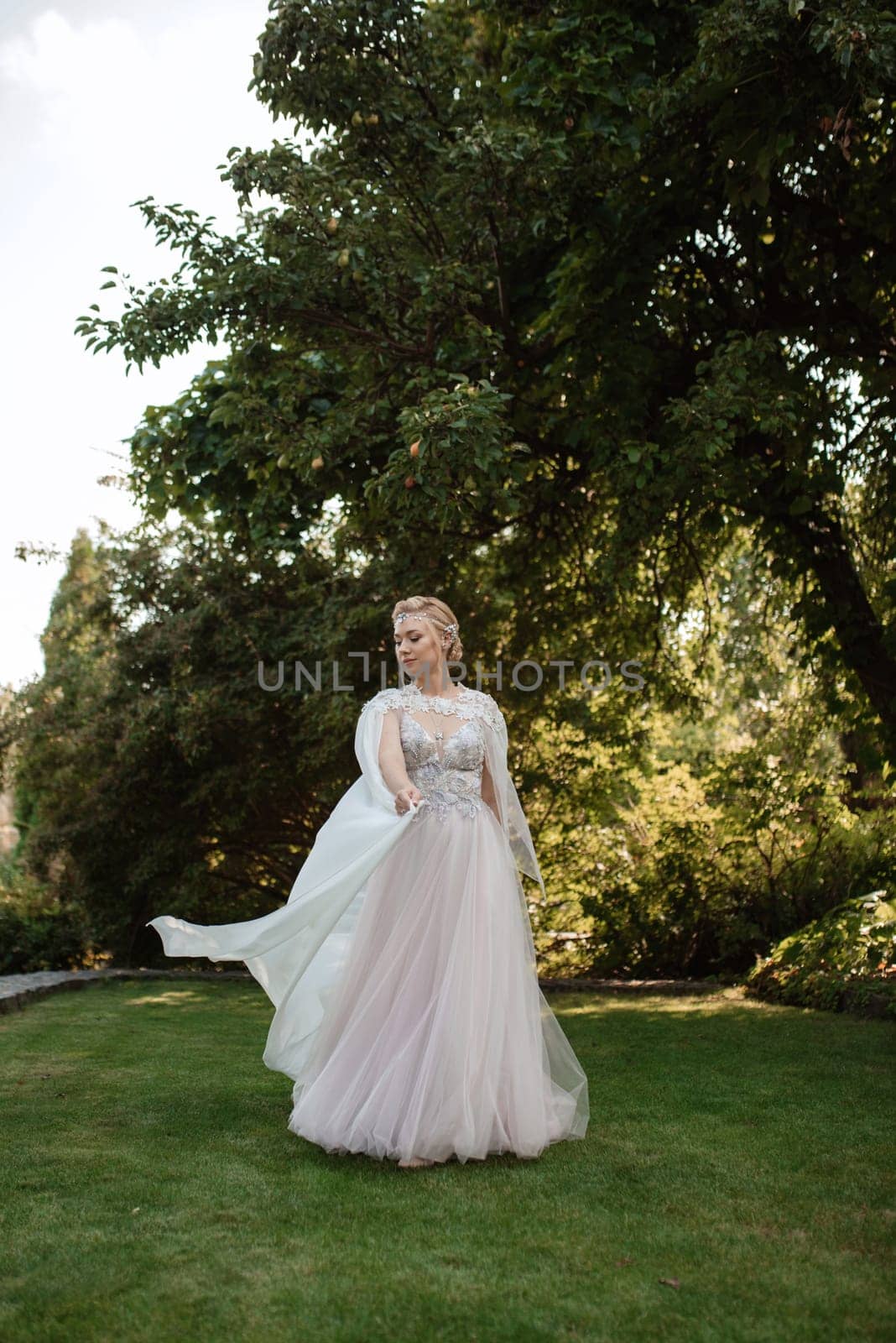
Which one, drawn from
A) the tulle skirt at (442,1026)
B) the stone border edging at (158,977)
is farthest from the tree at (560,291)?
the stone border edging at (158,977)

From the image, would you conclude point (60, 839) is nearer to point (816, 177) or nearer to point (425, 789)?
point (425, 789)

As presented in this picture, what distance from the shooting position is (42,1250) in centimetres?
316

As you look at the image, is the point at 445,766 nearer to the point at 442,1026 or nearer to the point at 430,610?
the point at 430,610

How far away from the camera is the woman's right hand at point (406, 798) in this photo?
4.46 m

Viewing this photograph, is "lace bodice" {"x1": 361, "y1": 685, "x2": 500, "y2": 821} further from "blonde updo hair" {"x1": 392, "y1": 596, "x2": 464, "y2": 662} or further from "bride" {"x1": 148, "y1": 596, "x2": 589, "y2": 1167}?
"blonde updo hair" {"x1": 392, "y1": 596, "x2": 464, "y2": 662}

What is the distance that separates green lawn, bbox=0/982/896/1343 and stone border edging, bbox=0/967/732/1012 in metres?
3.30

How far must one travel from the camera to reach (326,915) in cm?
447

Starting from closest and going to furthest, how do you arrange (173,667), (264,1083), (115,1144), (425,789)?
(115,1144) < (425,789) < (264,1083) < (173,667)

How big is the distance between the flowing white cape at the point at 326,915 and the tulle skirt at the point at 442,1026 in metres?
0.11

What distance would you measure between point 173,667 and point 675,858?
227 inches

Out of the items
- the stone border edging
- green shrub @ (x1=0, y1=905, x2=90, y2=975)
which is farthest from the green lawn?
green shrub @ (x1=0, y1=905, x2=90, y2=975)

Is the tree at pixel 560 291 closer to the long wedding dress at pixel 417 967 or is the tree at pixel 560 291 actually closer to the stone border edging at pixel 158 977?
the long wedding dress at pixel 417 967

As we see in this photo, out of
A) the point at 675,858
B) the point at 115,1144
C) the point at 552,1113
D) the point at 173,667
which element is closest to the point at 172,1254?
the point at 115,1144

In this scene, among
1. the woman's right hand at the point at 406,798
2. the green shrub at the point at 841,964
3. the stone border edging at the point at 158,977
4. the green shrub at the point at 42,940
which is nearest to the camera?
the woman's right hand at the point at 406,798
